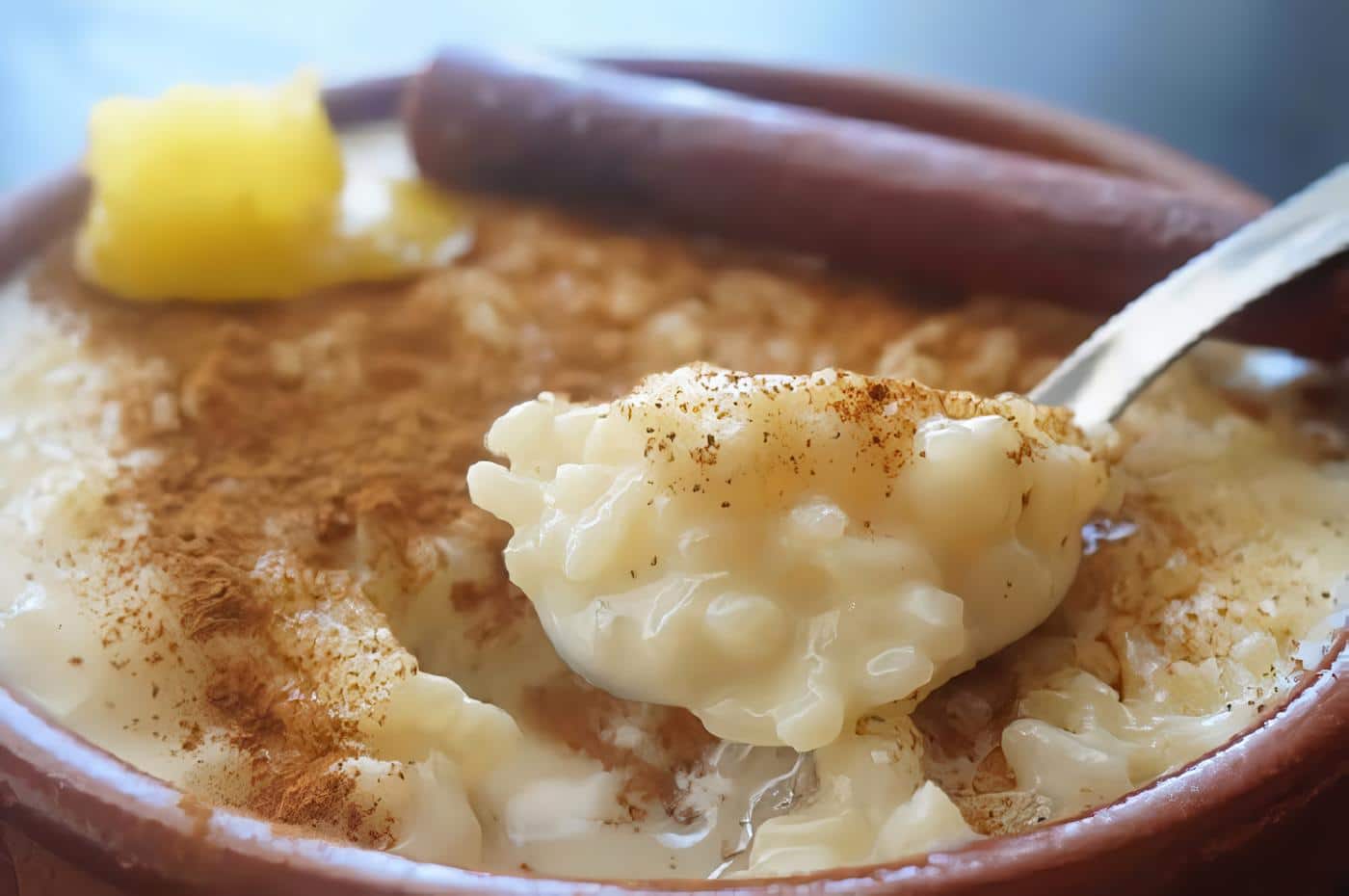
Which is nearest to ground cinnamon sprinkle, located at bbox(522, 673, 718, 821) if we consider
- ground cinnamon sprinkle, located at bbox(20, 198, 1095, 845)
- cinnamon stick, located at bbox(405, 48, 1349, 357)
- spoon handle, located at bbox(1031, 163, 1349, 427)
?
ground cinnamon sprinkle, located at bbox(20, 198, 1095, 845)

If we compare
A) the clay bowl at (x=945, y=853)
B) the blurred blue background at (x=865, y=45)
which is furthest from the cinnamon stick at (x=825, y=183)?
the blurred blue background at (x=865, y=45)

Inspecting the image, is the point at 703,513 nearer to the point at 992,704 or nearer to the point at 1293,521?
the point at 992,704

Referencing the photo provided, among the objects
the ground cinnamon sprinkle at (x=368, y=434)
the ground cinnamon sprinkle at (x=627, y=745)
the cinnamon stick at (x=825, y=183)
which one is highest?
the cinnamon stick at (x=825, y=183)

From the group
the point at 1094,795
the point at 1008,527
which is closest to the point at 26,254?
the point at 1008,527

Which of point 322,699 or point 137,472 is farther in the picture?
point 137,472

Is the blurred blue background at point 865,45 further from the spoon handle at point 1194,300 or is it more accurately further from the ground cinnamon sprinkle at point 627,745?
the ground cinnamon sprinkle at point 627,745
